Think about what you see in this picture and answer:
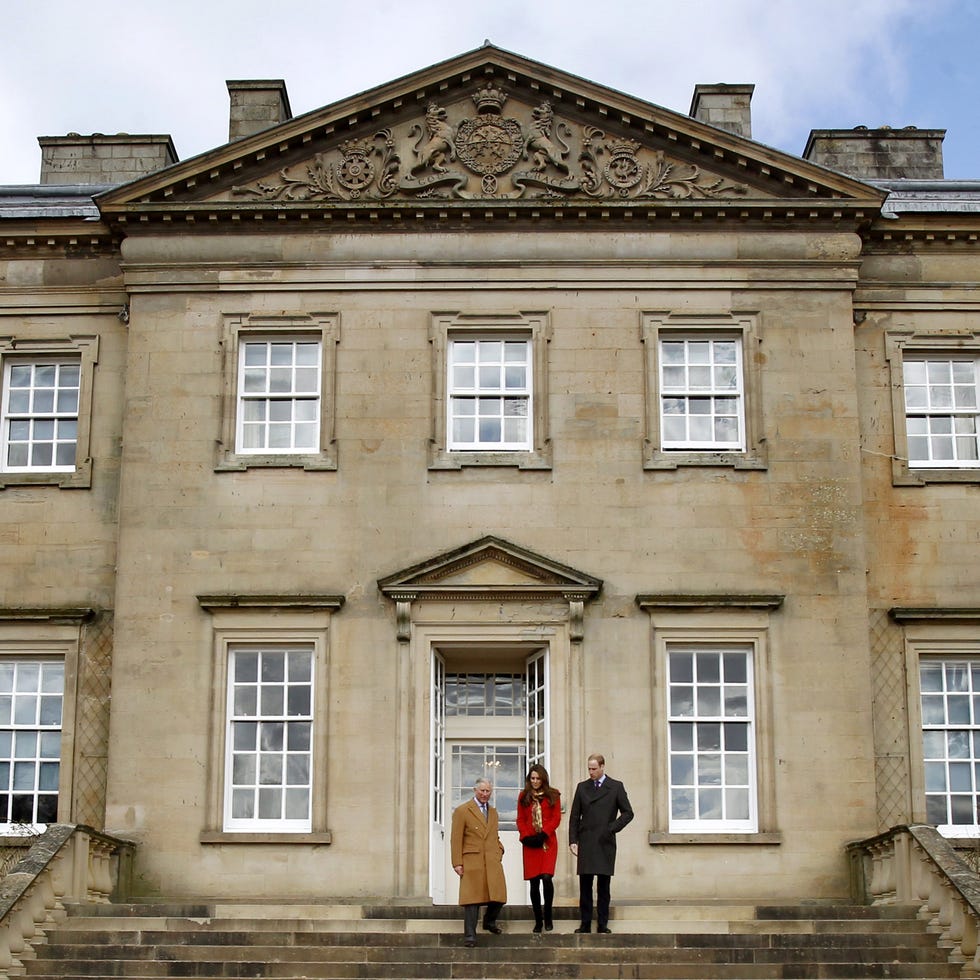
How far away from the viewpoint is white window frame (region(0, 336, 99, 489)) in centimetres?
2234

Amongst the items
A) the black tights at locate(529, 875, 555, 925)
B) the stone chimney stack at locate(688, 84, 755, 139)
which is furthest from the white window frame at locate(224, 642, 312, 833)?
the stone chimney stack at locate(688, 84, 755, 139)

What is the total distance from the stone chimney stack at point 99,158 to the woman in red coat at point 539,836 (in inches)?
500

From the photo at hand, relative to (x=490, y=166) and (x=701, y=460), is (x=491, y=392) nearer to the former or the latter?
(x=701, y=460)

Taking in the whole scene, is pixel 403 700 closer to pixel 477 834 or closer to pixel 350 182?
pixel 477 834

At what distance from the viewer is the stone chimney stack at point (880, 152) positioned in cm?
2558

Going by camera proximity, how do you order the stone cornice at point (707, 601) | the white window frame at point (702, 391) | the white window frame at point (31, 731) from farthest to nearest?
the white window frame at point (702, 391), the white window frame at point (31, 731), the stone cornice at point (707, 601)

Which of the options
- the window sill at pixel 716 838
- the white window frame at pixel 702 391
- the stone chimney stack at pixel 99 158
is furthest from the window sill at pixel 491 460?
the stone chimney stack at pixel 99 158

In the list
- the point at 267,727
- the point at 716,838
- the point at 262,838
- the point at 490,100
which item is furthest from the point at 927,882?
the point at 490,100

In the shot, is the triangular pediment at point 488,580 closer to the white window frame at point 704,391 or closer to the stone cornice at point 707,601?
the stone cornice at point 707,601

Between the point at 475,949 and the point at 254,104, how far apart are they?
42.2 feet

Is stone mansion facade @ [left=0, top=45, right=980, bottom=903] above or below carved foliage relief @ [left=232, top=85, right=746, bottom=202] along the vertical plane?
below

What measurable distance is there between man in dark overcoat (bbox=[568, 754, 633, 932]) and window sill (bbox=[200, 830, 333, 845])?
3933 millimetres

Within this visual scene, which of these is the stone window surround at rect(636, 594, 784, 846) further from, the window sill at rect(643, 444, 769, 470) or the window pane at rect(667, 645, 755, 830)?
the window sill at rect(643, 444, 769, 470)

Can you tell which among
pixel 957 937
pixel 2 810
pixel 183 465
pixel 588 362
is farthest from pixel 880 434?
pixel 2 810
